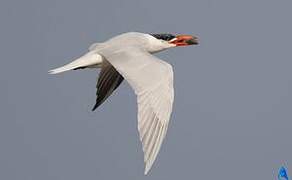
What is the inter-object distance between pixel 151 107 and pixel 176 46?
13.6ft

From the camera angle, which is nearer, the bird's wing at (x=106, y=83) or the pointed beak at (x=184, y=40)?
the bird's wing at (x=106, y=83)

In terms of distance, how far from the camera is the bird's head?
11.3 meters

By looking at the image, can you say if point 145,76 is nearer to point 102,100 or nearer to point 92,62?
point 92,62

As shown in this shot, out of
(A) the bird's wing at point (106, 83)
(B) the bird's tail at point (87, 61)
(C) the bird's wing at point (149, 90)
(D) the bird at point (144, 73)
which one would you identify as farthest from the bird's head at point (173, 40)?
(C) the bird's wing at point (149, 90)

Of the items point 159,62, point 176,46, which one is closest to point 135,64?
point 159,62

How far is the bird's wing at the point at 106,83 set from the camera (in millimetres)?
10523

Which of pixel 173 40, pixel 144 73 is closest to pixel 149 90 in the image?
pixel 144 73

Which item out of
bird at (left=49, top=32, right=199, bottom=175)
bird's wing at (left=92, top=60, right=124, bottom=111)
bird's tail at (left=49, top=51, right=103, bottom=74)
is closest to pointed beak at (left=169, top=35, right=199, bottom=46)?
bird at (left=49, top=32, right=199, bottom=175)

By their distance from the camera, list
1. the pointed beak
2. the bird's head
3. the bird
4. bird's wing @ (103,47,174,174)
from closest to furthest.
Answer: bird's wing @ (103,47,174,174) < the bird < the bird's head < the pointed beak

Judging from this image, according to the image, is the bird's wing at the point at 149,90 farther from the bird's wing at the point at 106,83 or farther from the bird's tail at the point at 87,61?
the bird's wing at the point at 106,83

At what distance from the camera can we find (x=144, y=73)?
848cm

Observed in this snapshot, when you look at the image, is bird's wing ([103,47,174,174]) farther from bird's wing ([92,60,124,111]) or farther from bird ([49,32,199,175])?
bird's wing ([92,60,124,111])

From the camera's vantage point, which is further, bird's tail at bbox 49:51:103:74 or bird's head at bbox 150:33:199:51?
bird's head at bbox 150:33:199:51

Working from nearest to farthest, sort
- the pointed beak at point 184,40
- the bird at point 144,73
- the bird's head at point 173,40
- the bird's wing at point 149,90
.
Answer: the bird's wing at point 149,90
the bird at point 144,73
the bird's head at point 173,40
the pointed beak at point 184,40
